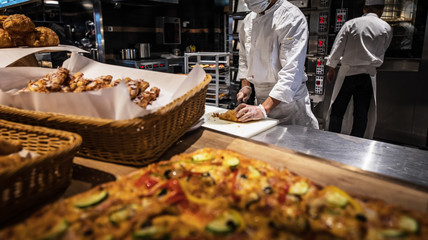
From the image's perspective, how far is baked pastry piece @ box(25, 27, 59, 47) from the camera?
2.04 meters

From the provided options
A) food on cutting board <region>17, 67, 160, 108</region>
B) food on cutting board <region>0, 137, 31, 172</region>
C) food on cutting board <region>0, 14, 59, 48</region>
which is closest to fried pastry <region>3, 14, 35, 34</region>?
food on cutting board <region>0, 14, 59, 48</region>

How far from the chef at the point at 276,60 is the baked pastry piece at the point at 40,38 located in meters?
1.42

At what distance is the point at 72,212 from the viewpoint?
815mm

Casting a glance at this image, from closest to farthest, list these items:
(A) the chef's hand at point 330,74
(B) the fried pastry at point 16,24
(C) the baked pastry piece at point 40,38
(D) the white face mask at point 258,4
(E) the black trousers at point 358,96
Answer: (B) the fried pastry at point 16,24
(C) the baked pastry piece at point 40,38
(D) the white face mask at point 258,4
(E) the black trousers at point 358,96
(A) the chef's hand at point 330,74

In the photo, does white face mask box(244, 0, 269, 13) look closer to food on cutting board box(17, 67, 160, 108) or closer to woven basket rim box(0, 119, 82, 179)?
food on cutting board box(17, 67, 160, 108)

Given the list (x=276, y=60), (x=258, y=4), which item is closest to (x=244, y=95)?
(x=276, y=60)

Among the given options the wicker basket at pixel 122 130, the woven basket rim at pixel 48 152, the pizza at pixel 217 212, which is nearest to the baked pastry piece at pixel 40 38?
the wicker basket at pixel 122 130

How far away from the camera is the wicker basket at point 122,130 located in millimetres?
1103

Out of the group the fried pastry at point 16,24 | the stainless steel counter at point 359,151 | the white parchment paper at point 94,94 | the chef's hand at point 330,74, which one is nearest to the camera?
the white parchment paper at point 94,94

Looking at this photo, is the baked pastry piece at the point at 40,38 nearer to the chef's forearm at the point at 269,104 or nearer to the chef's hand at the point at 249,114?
the chef's hand at the point at 249,114

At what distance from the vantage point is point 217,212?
32.3 inches

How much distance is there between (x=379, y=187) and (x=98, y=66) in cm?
182

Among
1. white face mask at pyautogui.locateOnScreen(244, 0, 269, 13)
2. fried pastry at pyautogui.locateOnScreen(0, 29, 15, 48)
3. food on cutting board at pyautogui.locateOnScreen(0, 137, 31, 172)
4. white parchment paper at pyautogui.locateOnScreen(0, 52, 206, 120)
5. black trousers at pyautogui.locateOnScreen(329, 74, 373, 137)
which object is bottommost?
black trousers at pyautogui.locateOnScreen(329, 74, 373, 137)

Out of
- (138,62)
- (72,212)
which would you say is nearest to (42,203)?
(72,212)
